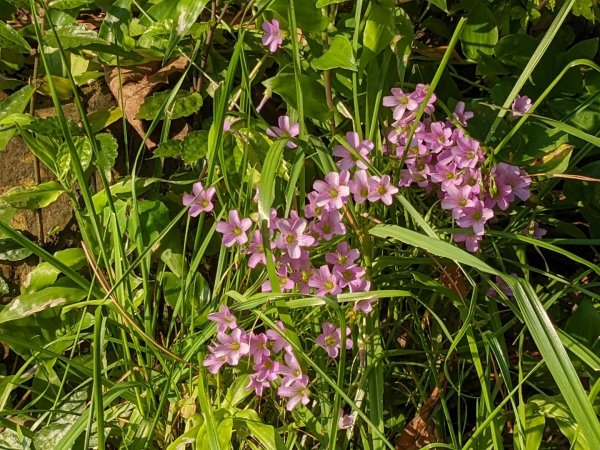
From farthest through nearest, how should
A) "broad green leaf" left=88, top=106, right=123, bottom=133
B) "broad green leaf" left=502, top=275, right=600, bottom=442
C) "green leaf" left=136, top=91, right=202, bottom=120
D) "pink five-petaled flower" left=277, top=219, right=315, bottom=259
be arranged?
1. "broad green leaf" left=88, top=106, right=123, bottom=133
2. "green leaf" left=136, top=91, right=202, bottom=120
3. "pink five-petaled flower" left=277, top=219, right=315, bottom=259
4. "broad green leaf" left=502, top=275, right=600, bottom=442

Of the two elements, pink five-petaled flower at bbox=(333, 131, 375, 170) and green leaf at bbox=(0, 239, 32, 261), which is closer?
pink five-petaled flower at bbox=(333, 131, 375, 170)

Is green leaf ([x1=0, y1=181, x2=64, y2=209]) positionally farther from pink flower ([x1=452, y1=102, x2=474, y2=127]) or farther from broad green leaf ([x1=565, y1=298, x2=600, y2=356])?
broad green leaf ([x1=565, y1=298, x2=600, y2=356])

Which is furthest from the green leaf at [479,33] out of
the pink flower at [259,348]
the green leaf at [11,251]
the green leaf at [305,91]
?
the green leaf at [11,251]

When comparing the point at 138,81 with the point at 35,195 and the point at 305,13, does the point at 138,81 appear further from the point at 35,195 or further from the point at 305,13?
the point at 305,13

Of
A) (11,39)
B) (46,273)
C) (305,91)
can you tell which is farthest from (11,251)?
(305,91)

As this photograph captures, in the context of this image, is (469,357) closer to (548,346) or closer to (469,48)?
(548,346)

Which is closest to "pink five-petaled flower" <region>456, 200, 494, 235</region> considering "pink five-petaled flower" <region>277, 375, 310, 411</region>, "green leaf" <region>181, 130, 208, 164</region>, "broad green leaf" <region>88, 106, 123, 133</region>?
"pink five-petaled flower" <region>277, 375, 310, 411</region>

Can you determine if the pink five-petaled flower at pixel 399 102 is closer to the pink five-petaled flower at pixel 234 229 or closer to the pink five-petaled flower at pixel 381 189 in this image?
the pink five-petaled flower at pixel 381 189
